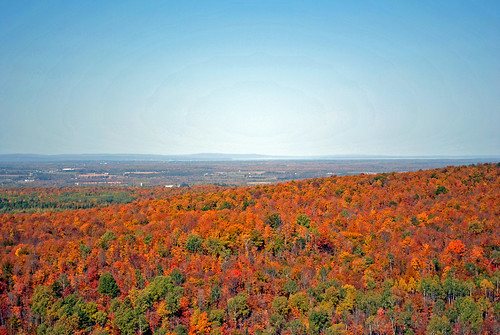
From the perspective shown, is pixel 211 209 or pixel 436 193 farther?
pixel 211 209

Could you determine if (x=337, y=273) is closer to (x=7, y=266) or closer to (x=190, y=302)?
(x=190, y=302)

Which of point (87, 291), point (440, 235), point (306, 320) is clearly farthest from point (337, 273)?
point (87, 291)

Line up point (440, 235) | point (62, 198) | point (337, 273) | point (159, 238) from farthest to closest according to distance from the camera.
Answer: point (62, 198)
point (159, 238)
point (440, 235)
point (337, 273)

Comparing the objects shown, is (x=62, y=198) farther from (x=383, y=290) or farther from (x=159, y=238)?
A: (x=383, y=290)

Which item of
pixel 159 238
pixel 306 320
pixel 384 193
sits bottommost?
pixel 306 320

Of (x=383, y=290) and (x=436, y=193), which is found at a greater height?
(x=436, y=193)

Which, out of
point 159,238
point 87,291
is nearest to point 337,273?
point 159,238

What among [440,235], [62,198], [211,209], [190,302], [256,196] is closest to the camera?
[190,302]
